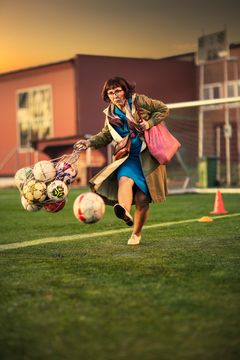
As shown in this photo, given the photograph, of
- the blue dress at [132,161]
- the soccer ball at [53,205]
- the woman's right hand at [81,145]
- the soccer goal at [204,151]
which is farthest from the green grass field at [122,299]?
the soccer goal at [204,151]

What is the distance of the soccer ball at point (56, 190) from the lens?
22.1 ft

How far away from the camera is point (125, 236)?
816cm

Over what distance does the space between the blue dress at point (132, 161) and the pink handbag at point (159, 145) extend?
12 centimetres

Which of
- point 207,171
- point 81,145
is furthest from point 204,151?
point 81,145

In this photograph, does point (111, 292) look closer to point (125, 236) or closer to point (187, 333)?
point (187, 333)

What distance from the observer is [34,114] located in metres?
36.6

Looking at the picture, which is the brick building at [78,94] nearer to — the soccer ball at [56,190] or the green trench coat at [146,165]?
the green trench coat at [146,165]

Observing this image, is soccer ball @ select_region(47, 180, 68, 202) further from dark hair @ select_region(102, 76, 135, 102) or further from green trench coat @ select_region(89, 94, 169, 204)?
dark hair @ select_region(102, 76, 135, 102)

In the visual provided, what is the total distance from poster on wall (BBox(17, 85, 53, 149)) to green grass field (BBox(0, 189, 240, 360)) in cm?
2843

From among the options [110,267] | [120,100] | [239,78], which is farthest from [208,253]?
[239,78]

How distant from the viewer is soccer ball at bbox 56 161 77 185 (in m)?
6.89

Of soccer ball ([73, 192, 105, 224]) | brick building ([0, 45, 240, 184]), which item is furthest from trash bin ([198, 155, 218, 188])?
soccer ball ([73, 192, 105, 224])

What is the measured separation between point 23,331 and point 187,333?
85 centimetres

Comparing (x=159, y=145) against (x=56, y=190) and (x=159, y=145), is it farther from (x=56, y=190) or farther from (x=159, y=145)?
(x=56, y=190)
